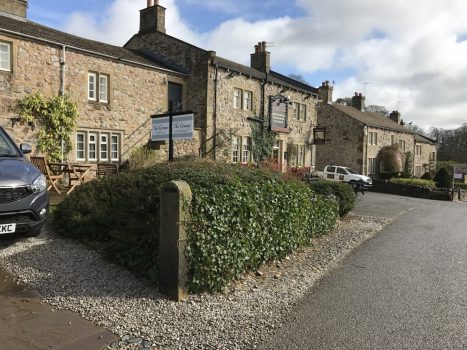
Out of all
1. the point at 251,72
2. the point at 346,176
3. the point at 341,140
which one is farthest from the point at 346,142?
the point at 251,72

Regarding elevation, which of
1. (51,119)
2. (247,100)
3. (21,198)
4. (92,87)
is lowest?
(21,198)

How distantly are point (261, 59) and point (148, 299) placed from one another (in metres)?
27.6

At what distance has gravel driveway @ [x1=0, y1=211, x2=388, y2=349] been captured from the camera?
13.6 feet

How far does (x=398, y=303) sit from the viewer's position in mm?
5383

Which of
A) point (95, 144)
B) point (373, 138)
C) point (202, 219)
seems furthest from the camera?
point (373, 138)

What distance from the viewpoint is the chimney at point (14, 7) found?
1878 cm

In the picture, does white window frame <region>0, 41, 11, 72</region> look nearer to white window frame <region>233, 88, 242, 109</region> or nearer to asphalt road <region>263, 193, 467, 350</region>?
white window frame <region>233, 88, 242, 109</region>

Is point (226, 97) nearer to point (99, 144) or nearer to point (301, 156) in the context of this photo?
point (99, 144)

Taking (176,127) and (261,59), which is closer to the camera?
(176,127)

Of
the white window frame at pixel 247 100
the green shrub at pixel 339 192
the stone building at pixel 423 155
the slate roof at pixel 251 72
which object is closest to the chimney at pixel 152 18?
the slate roof at pixel 251 72

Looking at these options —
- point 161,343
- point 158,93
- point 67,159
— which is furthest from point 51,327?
point 158,93

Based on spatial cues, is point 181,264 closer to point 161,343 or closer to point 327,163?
point 161,343

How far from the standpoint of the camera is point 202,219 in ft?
17.2

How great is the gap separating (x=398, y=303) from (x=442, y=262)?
3032 mm
